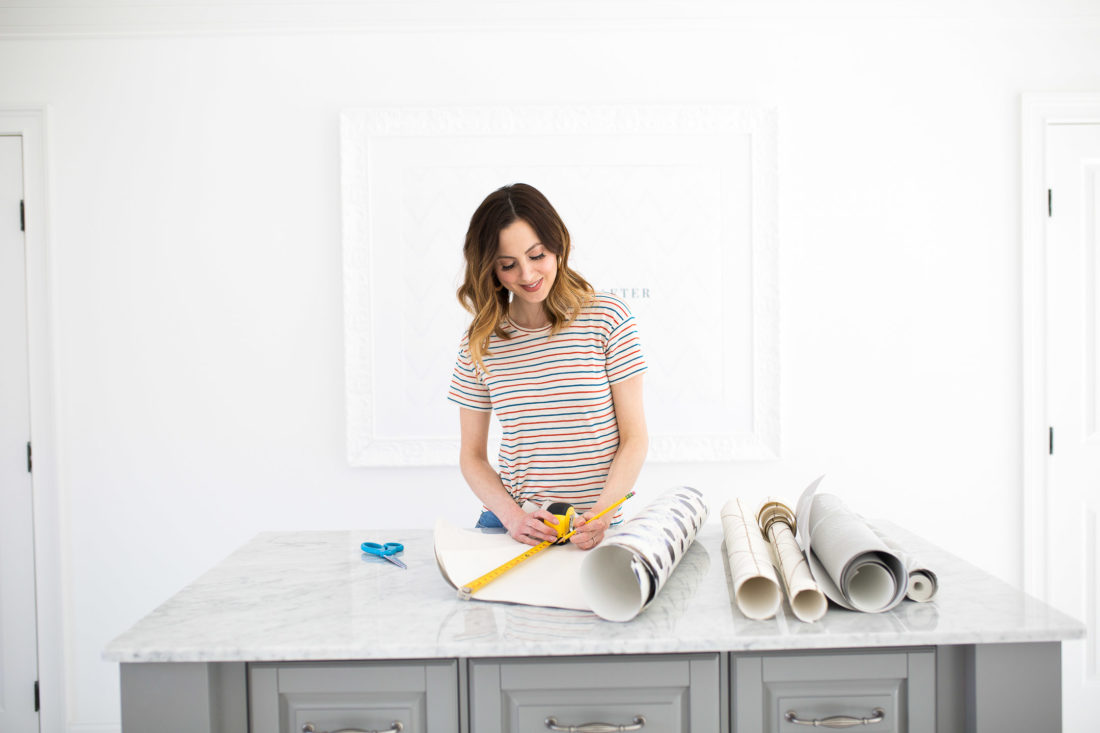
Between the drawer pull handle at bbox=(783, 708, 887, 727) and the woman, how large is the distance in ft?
1.87

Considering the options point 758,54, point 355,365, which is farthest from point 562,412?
point 758,54

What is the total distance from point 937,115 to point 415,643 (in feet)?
8.86

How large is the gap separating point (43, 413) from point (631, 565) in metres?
2.55

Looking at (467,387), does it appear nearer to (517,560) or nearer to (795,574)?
(517,560)

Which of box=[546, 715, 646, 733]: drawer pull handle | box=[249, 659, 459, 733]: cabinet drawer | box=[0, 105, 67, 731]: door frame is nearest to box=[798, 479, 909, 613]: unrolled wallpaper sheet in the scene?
box=[546, 715, 646, 733]: drawer pull handle

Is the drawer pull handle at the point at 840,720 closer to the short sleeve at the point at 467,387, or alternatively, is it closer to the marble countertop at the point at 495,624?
the marble countertop at the point at 495,624

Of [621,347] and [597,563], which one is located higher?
[621,347]

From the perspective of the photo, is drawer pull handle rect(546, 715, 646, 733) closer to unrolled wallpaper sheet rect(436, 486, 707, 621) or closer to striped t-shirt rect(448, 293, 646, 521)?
unrolled wallpaper sheet rect(436, 486, 707, 621)

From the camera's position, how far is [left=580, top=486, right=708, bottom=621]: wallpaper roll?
118 centimetres

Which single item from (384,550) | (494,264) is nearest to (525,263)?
(494,264)

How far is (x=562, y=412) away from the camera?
5.76 feet

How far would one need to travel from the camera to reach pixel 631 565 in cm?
122

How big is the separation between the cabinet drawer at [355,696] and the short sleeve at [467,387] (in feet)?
2.44

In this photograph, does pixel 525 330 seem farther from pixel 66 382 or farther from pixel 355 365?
pixel 66 382
